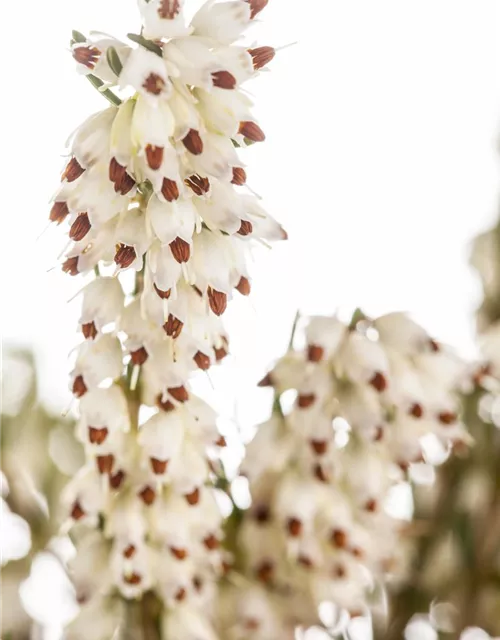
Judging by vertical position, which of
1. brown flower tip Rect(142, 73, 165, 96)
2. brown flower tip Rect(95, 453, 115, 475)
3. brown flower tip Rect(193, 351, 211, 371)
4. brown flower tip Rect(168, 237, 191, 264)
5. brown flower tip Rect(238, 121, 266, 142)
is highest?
brown flower tip Rect(142, 73, 165, 96)

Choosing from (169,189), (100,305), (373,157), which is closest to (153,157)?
(169,189)

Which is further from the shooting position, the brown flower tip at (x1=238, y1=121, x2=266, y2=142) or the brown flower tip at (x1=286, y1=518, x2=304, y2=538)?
the brown flower tip at (x1=286, y1=518, x2=304, y2=538)

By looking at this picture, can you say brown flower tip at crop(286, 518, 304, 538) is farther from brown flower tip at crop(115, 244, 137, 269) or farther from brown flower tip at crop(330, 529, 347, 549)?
brown flower tip at crop(115, 244, 137, 269)

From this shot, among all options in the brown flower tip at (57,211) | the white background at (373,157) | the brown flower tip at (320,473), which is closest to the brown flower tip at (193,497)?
the brown flower tip at (320,473)

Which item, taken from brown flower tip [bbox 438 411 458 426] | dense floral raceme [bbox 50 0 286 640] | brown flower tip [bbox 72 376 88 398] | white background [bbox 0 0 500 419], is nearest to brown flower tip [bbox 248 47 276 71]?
dense floral raceme [bbox 50 0 286 640]

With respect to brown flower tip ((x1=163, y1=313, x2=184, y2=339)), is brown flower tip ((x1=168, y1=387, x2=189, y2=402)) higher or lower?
lower

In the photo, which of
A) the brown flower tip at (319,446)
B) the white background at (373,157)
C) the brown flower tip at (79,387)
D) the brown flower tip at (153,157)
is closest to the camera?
the brown flower tip at (153,157)

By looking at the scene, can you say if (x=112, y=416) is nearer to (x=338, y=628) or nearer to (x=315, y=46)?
(x=338, y=628)

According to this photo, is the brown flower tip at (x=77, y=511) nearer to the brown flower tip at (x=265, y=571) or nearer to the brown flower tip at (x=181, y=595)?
the brown flower tip at (x=181, y=595)

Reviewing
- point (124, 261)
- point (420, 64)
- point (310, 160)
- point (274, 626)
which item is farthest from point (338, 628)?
point (420, 64)
